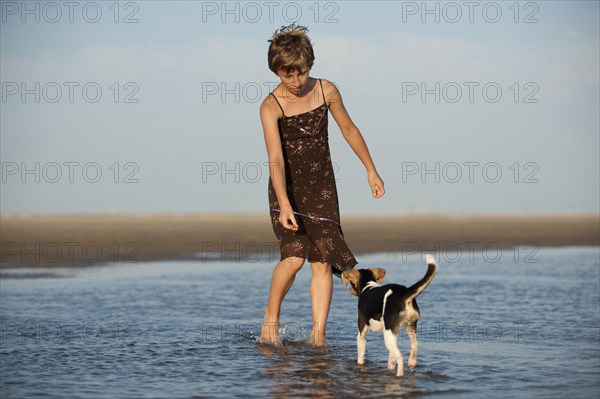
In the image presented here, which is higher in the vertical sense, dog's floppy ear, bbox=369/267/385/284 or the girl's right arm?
the girl's right arm

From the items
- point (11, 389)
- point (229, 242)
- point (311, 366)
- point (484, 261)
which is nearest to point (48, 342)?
point (11, 389)

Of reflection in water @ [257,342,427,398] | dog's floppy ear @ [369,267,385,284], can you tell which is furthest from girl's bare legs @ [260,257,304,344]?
dog's floppy ear @ [369,267,385,284]

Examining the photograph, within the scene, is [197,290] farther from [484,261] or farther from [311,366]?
[484,261]

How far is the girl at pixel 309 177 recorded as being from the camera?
6.90 meters

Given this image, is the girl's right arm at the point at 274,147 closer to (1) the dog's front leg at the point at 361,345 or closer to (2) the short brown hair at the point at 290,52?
(2) the short brown hair at the point at 290,52

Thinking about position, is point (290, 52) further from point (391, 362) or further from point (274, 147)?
point (391, 362)

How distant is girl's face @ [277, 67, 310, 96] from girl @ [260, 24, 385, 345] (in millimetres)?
21

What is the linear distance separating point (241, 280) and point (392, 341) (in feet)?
25.8

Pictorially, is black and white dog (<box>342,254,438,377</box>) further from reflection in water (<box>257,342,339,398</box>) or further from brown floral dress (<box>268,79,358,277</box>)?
brown floral dress (<box>268,79,358,277</box>)

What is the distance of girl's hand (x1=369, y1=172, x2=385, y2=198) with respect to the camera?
6879 mm

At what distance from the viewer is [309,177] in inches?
282

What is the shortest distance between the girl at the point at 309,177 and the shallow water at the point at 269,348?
27.7 inches

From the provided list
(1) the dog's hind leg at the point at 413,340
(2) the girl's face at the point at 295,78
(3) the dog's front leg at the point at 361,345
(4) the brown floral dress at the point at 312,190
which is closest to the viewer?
(1) the dog's hind leg at the point at 413,340

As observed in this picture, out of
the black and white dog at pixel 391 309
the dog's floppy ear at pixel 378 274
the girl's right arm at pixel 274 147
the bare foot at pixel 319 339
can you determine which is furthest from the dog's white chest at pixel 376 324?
the bare foot at pixel 319 339
